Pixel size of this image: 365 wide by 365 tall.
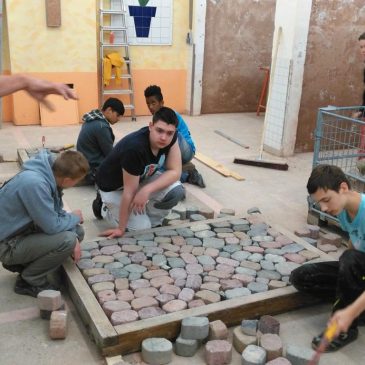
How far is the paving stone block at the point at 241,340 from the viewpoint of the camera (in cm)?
256

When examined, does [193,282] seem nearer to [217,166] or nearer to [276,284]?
[276,284]

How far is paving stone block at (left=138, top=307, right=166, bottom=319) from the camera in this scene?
2652 millimetres

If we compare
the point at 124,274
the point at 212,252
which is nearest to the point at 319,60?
the point at 212,252

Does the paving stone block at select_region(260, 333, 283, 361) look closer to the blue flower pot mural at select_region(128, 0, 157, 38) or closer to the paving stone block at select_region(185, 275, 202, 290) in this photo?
the paving stone block at select_region(185, 275, 202, 290)

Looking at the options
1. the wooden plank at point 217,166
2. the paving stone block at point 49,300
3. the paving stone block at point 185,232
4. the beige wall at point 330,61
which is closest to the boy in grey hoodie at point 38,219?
the paving stone block at point 49,300

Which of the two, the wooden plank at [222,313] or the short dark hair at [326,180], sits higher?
the short dark hair at [326,180]

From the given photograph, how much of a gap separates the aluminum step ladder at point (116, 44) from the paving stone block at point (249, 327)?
20.8 feet

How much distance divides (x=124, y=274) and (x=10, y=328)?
732 millimetres

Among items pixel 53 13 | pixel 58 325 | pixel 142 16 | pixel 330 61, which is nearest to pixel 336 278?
pixel 58 325

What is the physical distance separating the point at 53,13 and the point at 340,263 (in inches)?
253

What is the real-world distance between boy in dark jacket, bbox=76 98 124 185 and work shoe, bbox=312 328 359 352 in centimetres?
281

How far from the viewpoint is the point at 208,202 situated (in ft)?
15.8

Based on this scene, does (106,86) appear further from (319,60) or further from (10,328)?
(10,328)

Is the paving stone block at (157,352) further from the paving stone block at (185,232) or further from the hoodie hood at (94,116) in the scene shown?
the hoodie hood at (94,116)
